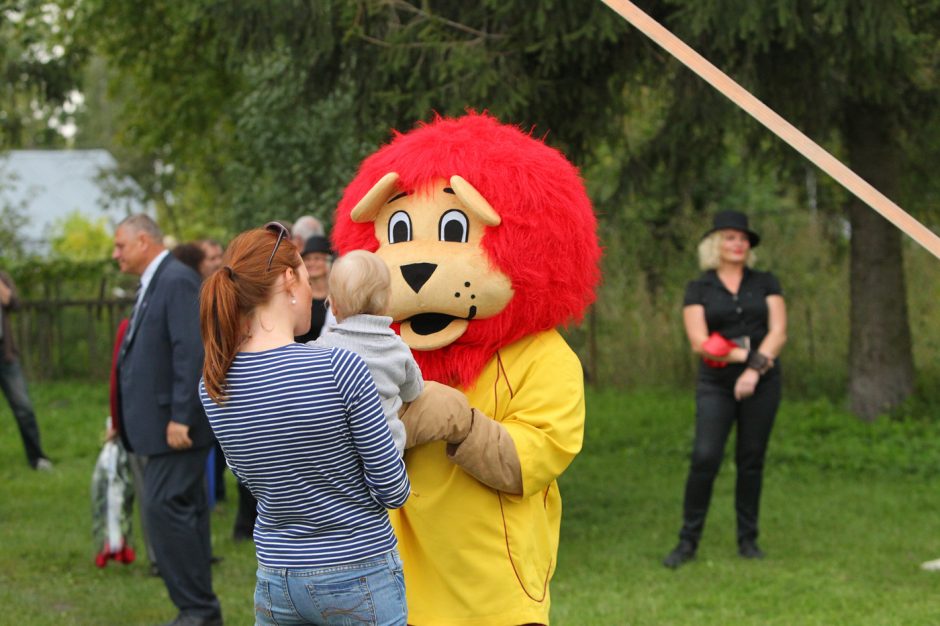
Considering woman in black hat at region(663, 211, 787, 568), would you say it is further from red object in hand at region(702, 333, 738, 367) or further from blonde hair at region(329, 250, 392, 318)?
blonde hair at region(329, 250, 392, 318)

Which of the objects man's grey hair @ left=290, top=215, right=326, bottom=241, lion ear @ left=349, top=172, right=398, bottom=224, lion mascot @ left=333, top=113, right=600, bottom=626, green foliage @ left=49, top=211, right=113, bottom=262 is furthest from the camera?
green foliage @ left=49, top=211, right=113, bottom=262

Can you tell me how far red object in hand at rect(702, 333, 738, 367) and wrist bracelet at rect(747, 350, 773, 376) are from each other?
0.35 ft

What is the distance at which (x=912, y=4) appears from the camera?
8.61m

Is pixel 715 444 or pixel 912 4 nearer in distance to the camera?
pixel 715 444

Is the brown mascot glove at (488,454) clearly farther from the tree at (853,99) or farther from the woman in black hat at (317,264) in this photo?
the tree at (853,99)

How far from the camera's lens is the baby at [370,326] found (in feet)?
10.8

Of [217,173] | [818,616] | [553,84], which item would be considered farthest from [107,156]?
[818,616]

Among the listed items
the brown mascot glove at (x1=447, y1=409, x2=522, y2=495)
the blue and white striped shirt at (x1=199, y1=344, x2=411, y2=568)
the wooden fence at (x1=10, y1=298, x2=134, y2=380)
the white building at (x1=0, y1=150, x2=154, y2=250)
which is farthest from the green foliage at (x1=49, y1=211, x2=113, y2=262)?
the blue and white striped shirt at (x1=199, y1=344, x2=411, y2=568)

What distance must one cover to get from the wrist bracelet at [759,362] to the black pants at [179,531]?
306 centimetres

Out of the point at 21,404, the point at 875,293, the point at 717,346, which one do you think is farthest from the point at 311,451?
the point at 875,293

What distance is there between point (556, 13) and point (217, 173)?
14.1 meters

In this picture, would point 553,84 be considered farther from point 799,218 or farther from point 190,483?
point 799,218

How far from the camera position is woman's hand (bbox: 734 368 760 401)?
22.8ft

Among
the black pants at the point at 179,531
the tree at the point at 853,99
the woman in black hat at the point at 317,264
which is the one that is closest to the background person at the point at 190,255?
the woman in black hat at the point at 317,264
